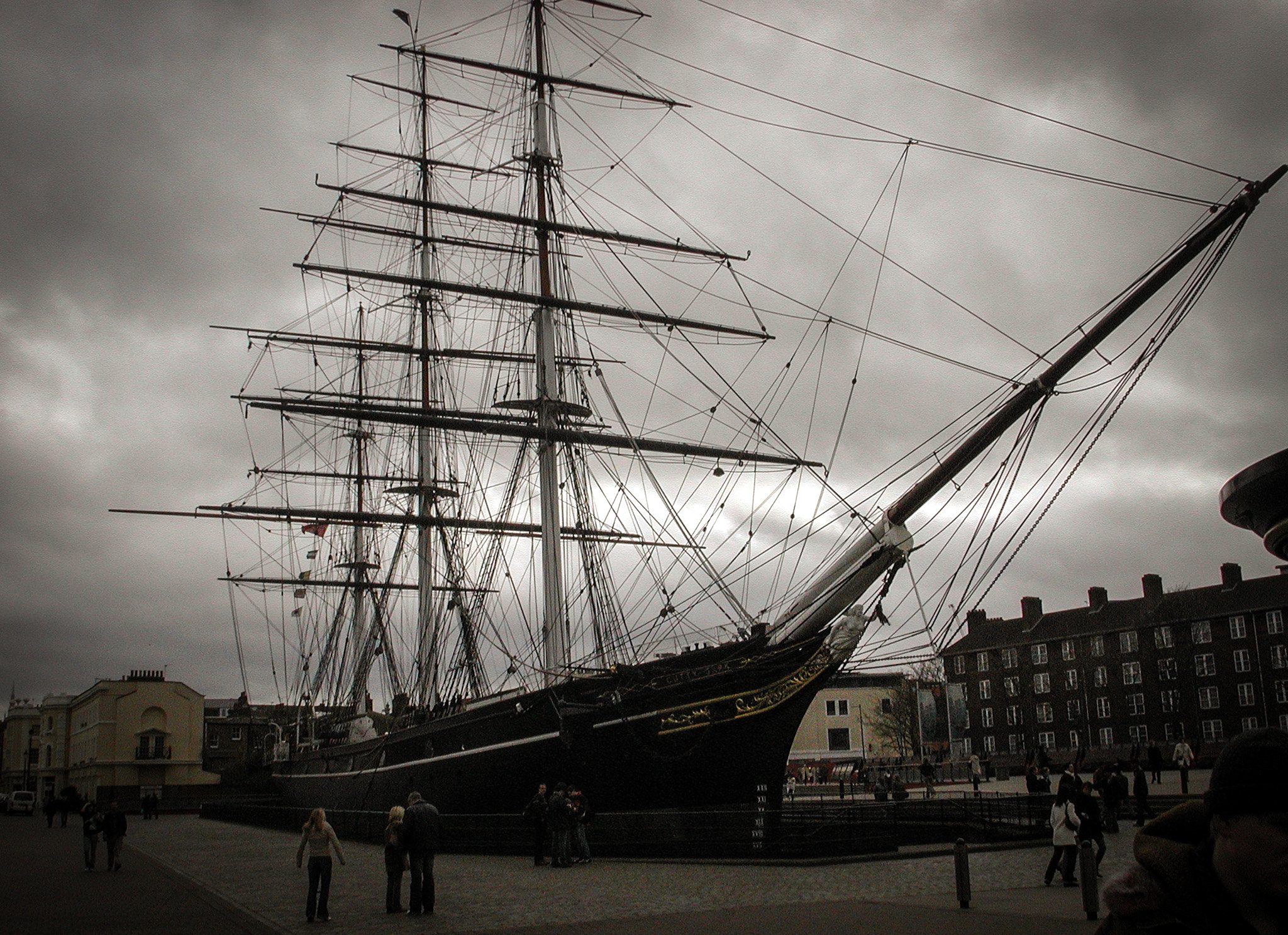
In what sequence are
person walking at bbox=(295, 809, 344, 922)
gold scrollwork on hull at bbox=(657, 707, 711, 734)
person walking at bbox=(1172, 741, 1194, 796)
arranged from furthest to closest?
person walking at bbox=(1172, 741, 1194, 796) → gold scrollwork on hull at bbox=(657, 707, 711, 734) → person walking at bbox=(295, 809, 344, 922)

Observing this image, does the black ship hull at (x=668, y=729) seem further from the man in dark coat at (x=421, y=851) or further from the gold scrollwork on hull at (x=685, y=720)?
the man in dark coat at (x=421, y=851)

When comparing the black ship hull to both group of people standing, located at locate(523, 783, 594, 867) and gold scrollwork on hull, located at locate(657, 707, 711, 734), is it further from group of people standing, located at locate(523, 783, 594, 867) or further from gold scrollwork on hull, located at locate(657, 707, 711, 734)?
group of people standing, located at locate(523, 783, 594, 867)

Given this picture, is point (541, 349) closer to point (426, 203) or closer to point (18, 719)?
point (426, 203)

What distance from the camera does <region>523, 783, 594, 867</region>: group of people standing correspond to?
1816 cm

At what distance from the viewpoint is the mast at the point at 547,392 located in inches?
1029

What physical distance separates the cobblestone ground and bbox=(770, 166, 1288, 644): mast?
201 inches

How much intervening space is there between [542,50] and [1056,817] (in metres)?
26.6

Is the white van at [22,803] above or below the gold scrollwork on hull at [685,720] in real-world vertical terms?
below

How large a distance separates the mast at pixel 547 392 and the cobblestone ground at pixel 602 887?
556 centimetres

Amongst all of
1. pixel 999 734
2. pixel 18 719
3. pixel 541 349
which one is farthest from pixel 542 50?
pixel 18 719

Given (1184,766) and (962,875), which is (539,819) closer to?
(962,875)

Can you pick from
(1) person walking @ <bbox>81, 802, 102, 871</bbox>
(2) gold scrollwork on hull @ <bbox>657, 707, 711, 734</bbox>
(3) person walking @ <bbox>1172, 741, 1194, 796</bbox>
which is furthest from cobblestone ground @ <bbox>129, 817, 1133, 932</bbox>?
(3) person walking @ <bbox>1172, 741, 1194, 796</bbox>

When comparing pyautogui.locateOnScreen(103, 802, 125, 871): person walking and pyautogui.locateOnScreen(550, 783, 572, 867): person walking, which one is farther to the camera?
pyautogui.locateOnScreen(103, 802, 125, 871): person walking

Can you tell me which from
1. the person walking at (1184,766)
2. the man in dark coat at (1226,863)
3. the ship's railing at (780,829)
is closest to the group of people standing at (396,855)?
the ship's railing at (780,829)
